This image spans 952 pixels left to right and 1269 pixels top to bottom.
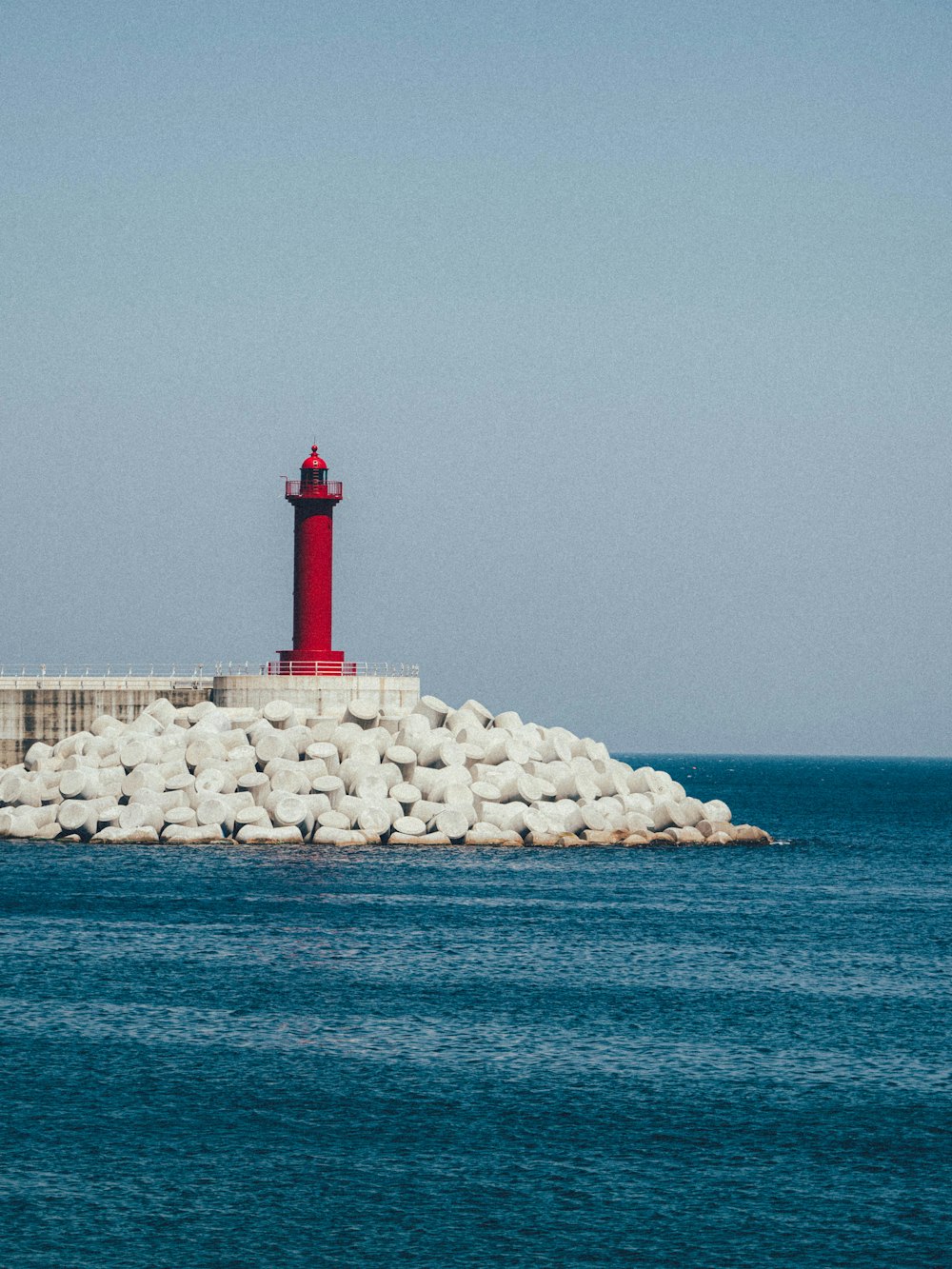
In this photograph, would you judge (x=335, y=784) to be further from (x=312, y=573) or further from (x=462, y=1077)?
(x=462, y=1077)

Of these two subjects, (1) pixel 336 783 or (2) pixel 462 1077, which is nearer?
(2) pixel 462 1077

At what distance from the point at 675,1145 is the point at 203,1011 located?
310 inches

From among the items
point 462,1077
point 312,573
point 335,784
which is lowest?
point 462,1077

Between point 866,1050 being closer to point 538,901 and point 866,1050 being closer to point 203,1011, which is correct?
point 203,1011

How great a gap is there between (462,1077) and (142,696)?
30.0m

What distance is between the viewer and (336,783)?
40.5m

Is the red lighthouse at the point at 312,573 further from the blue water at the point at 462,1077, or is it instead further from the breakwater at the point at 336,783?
the blue water at the point at 462,1077

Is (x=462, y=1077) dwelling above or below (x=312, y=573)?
below

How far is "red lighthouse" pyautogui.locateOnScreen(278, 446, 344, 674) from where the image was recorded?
150ft

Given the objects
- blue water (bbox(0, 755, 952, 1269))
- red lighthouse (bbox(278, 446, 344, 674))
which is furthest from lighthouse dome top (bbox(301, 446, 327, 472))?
blue water (bbox(0, 755, 952, 1269))

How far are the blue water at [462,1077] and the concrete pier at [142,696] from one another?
1136 cm

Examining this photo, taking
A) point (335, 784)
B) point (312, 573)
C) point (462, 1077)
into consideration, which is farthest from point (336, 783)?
point (462, 1077)

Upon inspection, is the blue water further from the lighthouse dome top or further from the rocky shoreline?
the lighthouse dome top

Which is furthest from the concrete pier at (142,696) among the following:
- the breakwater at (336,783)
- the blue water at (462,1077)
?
the blue water at (462,1077)
